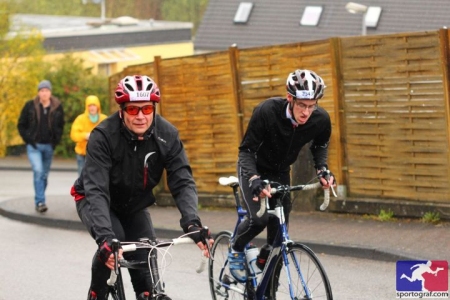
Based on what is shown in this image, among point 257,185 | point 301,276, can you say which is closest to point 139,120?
point 257,185

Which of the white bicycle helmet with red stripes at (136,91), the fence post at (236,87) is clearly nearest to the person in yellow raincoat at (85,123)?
the fence post at (236,87)

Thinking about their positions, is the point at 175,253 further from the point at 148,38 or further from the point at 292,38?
the point at 292,38

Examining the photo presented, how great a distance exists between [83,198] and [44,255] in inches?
237

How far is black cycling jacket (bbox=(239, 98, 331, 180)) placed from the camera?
8062 millimetres

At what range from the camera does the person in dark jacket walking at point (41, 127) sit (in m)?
15.9

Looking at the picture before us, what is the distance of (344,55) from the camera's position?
548 inches

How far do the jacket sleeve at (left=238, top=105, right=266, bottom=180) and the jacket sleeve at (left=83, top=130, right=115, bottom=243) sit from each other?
71.3 inches

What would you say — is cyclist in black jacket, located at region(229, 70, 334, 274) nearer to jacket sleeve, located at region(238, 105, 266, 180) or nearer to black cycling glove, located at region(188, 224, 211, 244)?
jacket sleeve, located at region(238, 105, 266, 180)

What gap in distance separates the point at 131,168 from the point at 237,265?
7.49 feet

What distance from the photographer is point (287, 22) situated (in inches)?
2106

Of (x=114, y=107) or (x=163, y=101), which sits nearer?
(x=163, y=101)

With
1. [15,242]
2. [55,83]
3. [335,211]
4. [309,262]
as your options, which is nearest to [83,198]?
[309,262]

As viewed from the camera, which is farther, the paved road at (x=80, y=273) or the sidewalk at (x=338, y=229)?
the sidewalk at (x=338, y=229)

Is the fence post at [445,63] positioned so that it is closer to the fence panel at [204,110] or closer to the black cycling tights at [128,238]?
the fence panel at [204,110]
